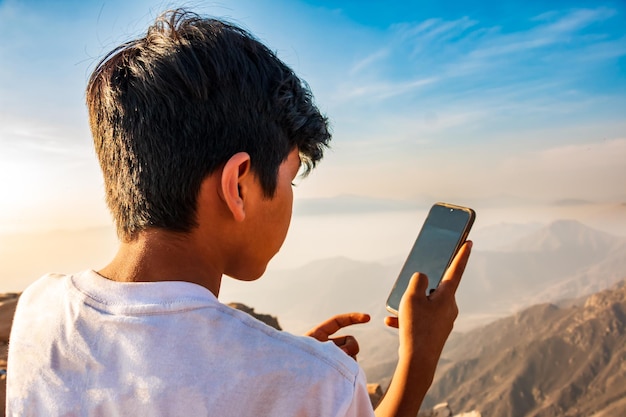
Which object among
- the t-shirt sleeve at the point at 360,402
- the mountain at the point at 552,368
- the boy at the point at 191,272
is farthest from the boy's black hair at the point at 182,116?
the mountain at the point at 552,368

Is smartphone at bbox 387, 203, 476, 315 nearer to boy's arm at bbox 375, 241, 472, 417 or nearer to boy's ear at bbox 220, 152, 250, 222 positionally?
boy's arm at bbox 375, 241, 472, 417

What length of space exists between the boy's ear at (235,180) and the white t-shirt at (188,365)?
25 cm

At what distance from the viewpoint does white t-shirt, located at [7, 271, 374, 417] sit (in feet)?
3.91

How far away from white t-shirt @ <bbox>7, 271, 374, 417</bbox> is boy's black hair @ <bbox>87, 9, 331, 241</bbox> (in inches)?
11.5

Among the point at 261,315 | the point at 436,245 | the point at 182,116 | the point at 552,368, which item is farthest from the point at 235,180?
the point at 552,368

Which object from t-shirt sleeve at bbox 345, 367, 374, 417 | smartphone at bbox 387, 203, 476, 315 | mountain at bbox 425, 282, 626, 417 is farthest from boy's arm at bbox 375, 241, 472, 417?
mountain at bbox 425, 282, 626, 417

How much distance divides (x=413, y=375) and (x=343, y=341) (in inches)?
14.3

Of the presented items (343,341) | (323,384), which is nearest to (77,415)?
(323,384)

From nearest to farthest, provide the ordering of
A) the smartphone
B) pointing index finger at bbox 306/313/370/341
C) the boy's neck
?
the boy's neck, pointing index finger at bbox 306/313/370/341, the smartphone

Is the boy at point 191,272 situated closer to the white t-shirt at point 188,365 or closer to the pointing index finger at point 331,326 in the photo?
the white t-shirt at point 188,365

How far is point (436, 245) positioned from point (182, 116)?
147cm

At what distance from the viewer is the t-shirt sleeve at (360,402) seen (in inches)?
47.9

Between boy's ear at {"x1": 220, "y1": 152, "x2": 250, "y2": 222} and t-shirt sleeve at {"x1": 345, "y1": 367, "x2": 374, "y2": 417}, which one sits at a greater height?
boy's ear at {"x1": 220, "y1": 152, "x2": 250, "y2": 222}

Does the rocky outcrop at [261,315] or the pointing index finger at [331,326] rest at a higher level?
the pointing index finger at [331,326]
